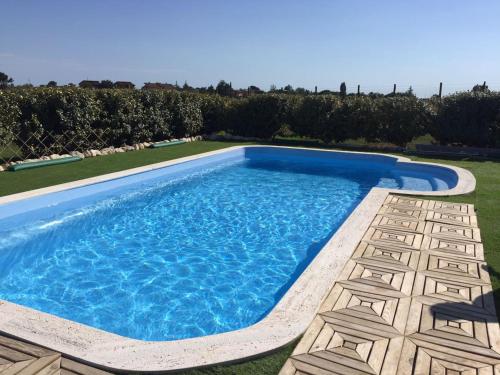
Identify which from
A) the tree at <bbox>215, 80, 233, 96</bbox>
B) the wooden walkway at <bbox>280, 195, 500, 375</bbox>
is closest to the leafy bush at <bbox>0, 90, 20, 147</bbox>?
the wooden walkway at <bbox>280, 195, 500, 375</bbox>

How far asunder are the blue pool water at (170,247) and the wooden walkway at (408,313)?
51.2 inches

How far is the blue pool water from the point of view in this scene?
522cm

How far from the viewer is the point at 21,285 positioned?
19.2ft

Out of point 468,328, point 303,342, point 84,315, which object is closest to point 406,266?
point 468,328

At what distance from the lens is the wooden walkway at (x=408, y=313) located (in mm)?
3357

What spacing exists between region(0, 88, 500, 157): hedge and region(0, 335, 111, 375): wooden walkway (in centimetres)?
1035

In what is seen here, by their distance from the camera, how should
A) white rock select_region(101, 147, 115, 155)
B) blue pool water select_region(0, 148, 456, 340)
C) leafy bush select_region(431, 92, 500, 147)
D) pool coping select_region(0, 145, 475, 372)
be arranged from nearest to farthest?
1. pool coping select_region(0, 145, 475, 372)
2. blue pool water select_region(0, 148, 456, 340)
3. white rock select_region(101, 147, 115, 155)
4. leafy bush select_region(431, 92, 500, 147)

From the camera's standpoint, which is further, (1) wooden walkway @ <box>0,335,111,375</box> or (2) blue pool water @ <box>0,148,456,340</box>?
(2) blue pool water @ <box>0,148,456,340</box>

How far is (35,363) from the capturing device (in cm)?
327

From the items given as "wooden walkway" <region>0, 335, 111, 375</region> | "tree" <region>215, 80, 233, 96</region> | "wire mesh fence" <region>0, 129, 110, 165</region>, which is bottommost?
"wooden walkway" <region>0, 335, 111, 375</region>

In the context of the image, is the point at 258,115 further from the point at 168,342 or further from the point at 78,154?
the point at 168,342

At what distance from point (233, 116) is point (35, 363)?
17.9 meters

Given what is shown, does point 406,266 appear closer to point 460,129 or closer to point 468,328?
point 468,328

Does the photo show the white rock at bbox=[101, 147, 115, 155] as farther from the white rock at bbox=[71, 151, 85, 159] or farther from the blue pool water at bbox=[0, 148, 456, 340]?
the blue pool water at bbox=[0, 148, 456, 340]
